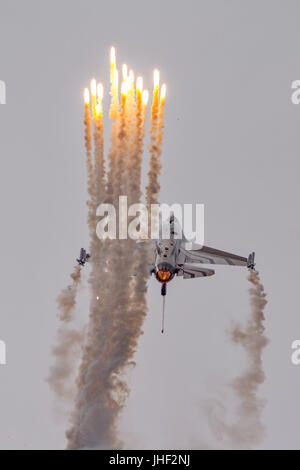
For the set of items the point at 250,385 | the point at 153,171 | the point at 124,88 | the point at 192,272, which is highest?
the point at 124,88

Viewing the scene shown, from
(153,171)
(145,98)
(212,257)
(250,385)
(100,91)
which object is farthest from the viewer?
(212,257)

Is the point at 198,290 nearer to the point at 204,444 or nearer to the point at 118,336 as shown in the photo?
the point at 204,444

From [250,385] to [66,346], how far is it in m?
14.8

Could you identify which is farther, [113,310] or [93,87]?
[113,310]

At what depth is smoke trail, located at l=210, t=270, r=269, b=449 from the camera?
70.4 metres

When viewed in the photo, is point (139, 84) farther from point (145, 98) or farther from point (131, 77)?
point (145, 98)

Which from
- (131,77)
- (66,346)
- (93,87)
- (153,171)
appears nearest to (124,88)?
(131,77)

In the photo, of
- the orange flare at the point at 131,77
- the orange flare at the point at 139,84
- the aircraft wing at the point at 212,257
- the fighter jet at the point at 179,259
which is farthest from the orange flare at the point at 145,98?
the aircraft wing at the point at 212,257

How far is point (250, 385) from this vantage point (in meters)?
71.6

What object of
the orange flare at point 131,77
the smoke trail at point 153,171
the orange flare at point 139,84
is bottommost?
the smoke trail at point 153,171

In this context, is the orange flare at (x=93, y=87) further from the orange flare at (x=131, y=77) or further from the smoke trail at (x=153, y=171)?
the smoke trail at (x=153, y=171)

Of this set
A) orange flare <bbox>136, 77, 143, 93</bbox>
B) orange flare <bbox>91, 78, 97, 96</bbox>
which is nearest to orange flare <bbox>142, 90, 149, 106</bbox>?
orange flare <bbox>136, 77, 143, 93</bbox>

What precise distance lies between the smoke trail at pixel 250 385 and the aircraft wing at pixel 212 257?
2663 mm

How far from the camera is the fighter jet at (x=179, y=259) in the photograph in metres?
65.7
